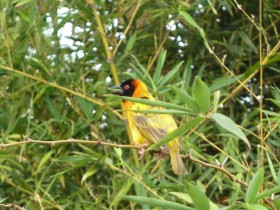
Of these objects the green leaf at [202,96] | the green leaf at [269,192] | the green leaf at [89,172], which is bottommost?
the green leaf at [89,172]

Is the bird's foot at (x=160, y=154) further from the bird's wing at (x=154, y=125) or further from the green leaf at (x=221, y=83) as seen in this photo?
the green leaf at (x=221, y=83)

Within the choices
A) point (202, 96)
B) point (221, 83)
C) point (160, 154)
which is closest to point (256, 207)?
point (202, 96)

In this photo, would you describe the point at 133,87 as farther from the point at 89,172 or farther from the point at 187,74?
the point at 89,172

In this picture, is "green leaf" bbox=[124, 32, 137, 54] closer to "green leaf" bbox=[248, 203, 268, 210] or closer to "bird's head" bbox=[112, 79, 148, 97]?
"bird's head" bbox=[112, 79, 148, 97]

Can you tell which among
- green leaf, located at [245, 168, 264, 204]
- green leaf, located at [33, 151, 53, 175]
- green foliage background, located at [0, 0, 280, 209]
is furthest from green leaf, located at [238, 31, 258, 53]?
green leaf, located at [245, 168, 264, 204]

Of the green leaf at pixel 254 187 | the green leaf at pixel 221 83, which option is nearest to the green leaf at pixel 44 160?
the green leaf at pixel 221 83

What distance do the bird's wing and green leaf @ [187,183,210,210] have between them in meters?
1.48

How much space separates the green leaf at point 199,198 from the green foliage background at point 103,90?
140 cm

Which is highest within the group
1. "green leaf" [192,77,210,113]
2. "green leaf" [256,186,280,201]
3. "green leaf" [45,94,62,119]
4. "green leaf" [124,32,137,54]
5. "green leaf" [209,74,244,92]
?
"green leaf" [192,77,210,113]

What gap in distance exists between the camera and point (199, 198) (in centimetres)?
245

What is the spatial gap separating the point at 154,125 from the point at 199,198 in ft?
5.29

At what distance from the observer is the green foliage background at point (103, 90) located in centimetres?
407

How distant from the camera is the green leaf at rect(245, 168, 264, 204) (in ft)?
8.18

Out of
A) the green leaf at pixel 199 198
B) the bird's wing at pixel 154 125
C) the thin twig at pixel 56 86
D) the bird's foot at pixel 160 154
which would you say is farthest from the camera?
the thin twig at pixel 56 86
